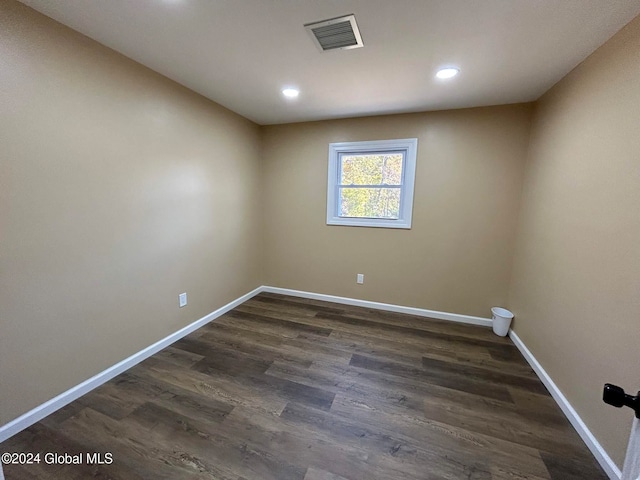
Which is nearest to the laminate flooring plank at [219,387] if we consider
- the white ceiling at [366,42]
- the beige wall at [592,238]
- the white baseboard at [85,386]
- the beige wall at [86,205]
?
the white baseboard at [85,386]

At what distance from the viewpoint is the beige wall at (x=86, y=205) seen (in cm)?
147

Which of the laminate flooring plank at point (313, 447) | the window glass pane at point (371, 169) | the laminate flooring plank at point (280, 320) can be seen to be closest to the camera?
the laminate flooring plank at point (313, 447)

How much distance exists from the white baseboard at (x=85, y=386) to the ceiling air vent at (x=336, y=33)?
2694 millimetres

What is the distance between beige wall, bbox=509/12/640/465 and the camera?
4.47ft

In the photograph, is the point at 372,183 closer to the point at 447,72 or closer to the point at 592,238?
the point at 447,72

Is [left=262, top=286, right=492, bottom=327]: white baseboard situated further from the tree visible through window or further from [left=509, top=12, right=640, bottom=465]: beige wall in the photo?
the tree visible through window

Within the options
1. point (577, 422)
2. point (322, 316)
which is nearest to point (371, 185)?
point (322, 316)

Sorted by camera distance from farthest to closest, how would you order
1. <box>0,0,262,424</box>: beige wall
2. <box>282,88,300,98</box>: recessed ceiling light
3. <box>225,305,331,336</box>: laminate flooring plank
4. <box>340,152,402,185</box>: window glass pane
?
<box>340,152,402,185</box>: window glass pane
<box>225,305,331,336</box>: laminate flooring plank
<box>282,88,300,98</box>: recessed ceiling light
<box>0,0,262,424</box>: beige wall

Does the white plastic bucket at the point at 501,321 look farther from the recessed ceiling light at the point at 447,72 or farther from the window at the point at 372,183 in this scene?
the recessed ceiling light at the point at 447,72

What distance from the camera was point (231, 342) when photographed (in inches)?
100

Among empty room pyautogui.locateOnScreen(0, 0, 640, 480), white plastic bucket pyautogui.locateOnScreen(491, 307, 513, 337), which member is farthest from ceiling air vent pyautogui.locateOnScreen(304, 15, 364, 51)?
white plastic bucket pyautogui.locateOnScreen(491, 307, 513, 337)

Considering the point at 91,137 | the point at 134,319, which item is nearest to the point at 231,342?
the point at 134,319

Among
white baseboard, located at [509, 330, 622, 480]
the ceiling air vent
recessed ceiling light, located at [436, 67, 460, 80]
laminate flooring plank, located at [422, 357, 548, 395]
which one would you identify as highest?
recessed ceiling light, located at [436, 67, 460, 80]

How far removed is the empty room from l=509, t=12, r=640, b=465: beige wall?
15 mm
